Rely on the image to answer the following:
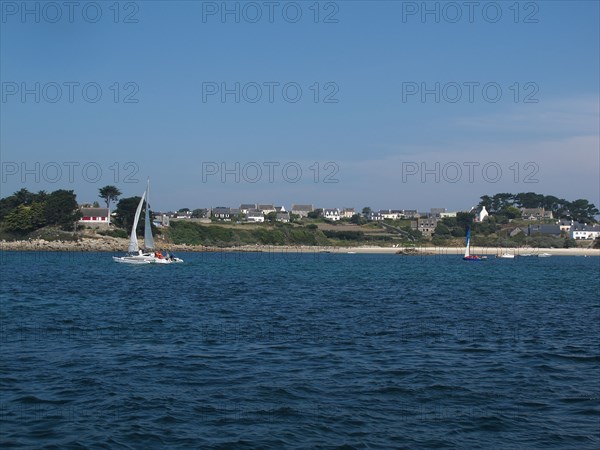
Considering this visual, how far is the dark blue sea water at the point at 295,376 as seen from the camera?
1473 cm

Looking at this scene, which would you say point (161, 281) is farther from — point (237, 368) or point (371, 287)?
point (237, 368)

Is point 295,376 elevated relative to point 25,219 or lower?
lower

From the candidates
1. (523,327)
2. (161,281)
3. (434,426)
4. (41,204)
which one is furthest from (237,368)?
(41,204)

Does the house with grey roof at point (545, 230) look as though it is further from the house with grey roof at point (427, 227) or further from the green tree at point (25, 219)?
the green tree at point (25, 219)

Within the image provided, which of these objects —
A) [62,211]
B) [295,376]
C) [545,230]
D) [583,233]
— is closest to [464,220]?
[545,230]

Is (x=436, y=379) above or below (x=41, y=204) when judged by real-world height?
below

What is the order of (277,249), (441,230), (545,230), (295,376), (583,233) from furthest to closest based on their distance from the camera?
(441,230)
(583,233)
(545,230)
(277,249)
(295,376)

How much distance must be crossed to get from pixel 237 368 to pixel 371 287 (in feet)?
116

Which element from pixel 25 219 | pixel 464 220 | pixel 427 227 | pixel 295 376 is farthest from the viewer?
pixel 427 227

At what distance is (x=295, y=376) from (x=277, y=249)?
140 m

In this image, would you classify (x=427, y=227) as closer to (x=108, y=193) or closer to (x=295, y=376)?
(x=108, y=193)

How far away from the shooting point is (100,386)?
18219mm

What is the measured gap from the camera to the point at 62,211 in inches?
5167

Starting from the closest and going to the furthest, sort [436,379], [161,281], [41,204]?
[436,379] < [161,281] < [41,204]
